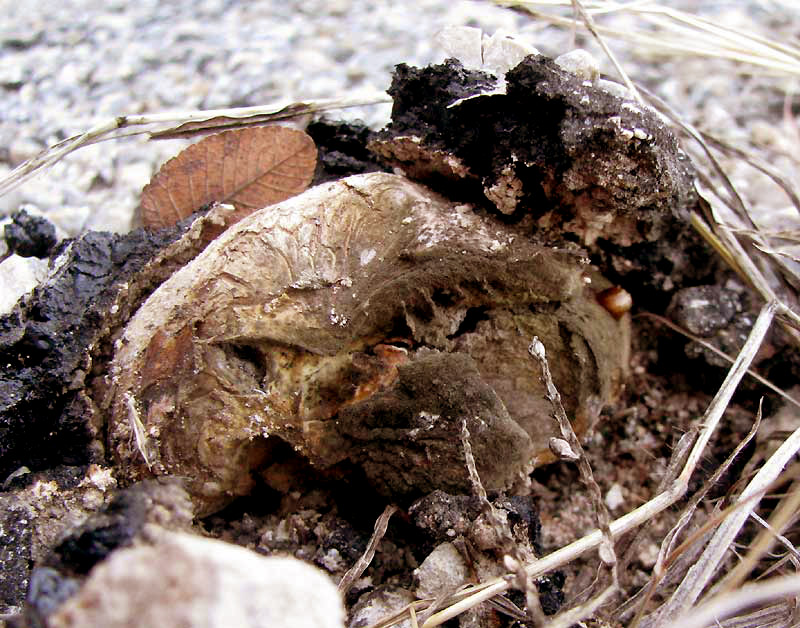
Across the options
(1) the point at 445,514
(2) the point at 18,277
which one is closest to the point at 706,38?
(1) the point at 445,514

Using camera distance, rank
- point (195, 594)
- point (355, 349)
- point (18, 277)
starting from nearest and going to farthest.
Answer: point (195, 594), point (355, 349), point (18, 277)

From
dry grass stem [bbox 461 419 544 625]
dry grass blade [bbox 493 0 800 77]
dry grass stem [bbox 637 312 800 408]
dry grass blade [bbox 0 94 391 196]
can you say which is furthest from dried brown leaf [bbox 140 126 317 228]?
dry grass stem [bbox 637 312 800 408]

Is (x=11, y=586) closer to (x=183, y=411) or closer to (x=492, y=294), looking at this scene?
(x=183, y=411)

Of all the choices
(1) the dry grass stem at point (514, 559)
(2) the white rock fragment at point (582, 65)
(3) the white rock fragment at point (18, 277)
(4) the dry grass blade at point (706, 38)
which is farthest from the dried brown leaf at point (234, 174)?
(1) the dry grass stem at point (514, 559)

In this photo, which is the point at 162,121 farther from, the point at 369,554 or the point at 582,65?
the point at 369,554

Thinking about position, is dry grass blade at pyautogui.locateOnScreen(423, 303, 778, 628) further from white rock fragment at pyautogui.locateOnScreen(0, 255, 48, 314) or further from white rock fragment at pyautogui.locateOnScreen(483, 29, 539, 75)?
white rock fragment at pyautogui.locateOnScreen(0, 255, 48, 314)

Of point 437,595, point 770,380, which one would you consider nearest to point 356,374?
Answer: point 437,595
